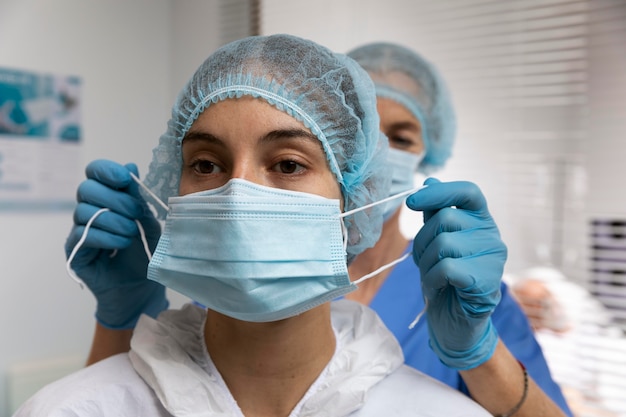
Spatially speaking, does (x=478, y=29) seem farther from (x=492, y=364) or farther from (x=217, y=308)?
(x=217, y=308)

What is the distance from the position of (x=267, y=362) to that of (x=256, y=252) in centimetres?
24

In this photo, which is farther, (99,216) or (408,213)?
(408,213)

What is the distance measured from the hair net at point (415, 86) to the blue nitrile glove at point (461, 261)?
0.67 m

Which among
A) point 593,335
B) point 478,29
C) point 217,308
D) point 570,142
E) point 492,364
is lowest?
point 593,335

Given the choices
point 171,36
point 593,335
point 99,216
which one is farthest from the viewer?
point 171,36

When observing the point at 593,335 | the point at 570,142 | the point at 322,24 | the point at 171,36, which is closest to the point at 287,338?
the point at 593,335

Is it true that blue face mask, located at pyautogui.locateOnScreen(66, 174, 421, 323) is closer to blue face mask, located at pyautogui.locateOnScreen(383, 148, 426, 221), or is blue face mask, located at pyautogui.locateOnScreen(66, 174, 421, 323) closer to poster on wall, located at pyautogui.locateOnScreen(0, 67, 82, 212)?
blue face mask, located at pyautogui.locateOnScreen(383, 148, 426, 221)

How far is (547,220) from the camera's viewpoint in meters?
2.31

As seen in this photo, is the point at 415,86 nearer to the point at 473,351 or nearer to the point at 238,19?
the point at 473,351

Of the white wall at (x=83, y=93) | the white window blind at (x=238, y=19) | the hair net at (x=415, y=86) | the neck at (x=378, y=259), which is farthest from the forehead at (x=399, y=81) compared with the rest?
the white window blind at (x=238, y=19)

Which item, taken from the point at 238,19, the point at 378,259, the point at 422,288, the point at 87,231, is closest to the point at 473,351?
the point at 422,288

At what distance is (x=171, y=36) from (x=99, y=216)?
190 centimetres

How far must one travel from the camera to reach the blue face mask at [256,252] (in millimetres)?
904

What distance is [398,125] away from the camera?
1.61 m
